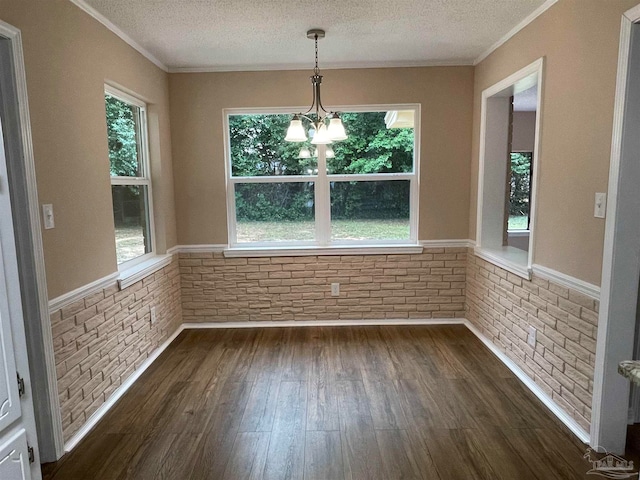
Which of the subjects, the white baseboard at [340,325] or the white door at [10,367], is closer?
the white door at [10,367]

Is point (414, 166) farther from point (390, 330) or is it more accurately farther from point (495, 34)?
point (390, 330)

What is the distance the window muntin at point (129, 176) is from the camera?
2910 mm

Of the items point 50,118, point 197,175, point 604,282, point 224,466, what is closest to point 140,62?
point 197,175

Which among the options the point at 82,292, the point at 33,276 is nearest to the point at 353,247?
the point at 82,292

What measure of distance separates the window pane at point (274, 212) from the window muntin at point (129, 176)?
2.85 ft

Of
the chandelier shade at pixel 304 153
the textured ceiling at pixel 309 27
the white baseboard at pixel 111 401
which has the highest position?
the textured ceiling at pixel 309 27

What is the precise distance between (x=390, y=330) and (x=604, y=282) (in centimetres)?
207

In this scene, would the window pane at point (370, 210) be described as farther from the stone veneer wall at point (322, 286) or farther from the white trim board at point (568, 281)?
the white trim board at point (568, 281)

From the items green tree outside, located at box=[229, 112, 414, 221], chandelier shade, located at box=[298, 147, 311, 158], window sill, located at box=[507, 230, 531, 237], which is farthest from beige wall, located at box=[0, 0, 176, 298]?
window sill, located at box=[507, 230, 531, 237]

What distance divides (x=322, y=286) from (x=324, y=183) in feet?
3.33

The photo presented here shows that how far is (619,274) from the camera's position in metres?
1.93

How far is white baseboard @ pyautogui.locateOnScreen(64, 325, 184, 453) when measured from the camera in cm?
220

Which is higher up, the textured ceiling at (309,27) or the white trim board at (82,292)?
Answer: the textured ceiling at (309,27)

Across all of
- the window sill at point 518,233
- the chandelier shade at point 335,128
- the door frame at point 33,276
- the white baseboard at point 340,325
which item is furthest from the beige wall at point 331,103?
the window sill at point 518,233
